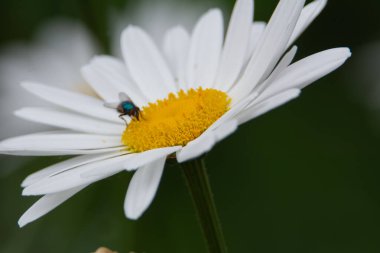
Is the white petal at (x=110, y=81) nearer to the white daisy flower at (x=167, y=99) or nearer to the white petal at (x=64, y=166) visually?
the white daisy flower at (x=167, y=99)

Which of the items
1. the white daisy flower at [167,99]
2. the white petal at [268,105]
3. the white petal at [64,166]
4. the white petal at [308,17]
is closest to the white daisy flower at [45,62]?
the white daisy flower at [167,99]

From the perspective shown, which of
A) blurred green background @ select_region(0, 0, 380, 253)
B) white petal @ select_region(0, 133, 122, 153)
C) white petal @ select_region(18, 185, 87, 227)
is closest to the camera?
white petal @ select_region(18, 185, 87, 227)

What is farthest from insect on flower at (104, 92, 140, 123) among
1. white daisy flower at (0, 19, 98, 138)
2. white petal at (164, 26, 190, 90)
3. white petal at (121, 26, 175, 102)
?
white daisy flower at (0, 19, 98, 138)

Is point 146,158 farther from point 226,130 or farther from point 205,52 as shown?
point 205,52

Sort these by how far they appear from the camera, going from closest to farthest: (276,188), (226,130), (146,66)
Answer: (226,130) < (146,66) < (276,188)

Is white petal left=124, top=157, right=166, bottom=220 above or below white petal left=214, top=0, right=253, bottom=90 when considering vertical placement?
below

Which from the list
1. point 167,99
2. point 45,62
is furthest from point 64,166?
point 45,62

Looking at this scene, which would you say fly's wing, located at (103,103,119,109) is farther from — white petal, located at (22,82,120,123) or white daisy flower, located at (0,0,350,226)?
white petal, located at (22,82,120,123)
